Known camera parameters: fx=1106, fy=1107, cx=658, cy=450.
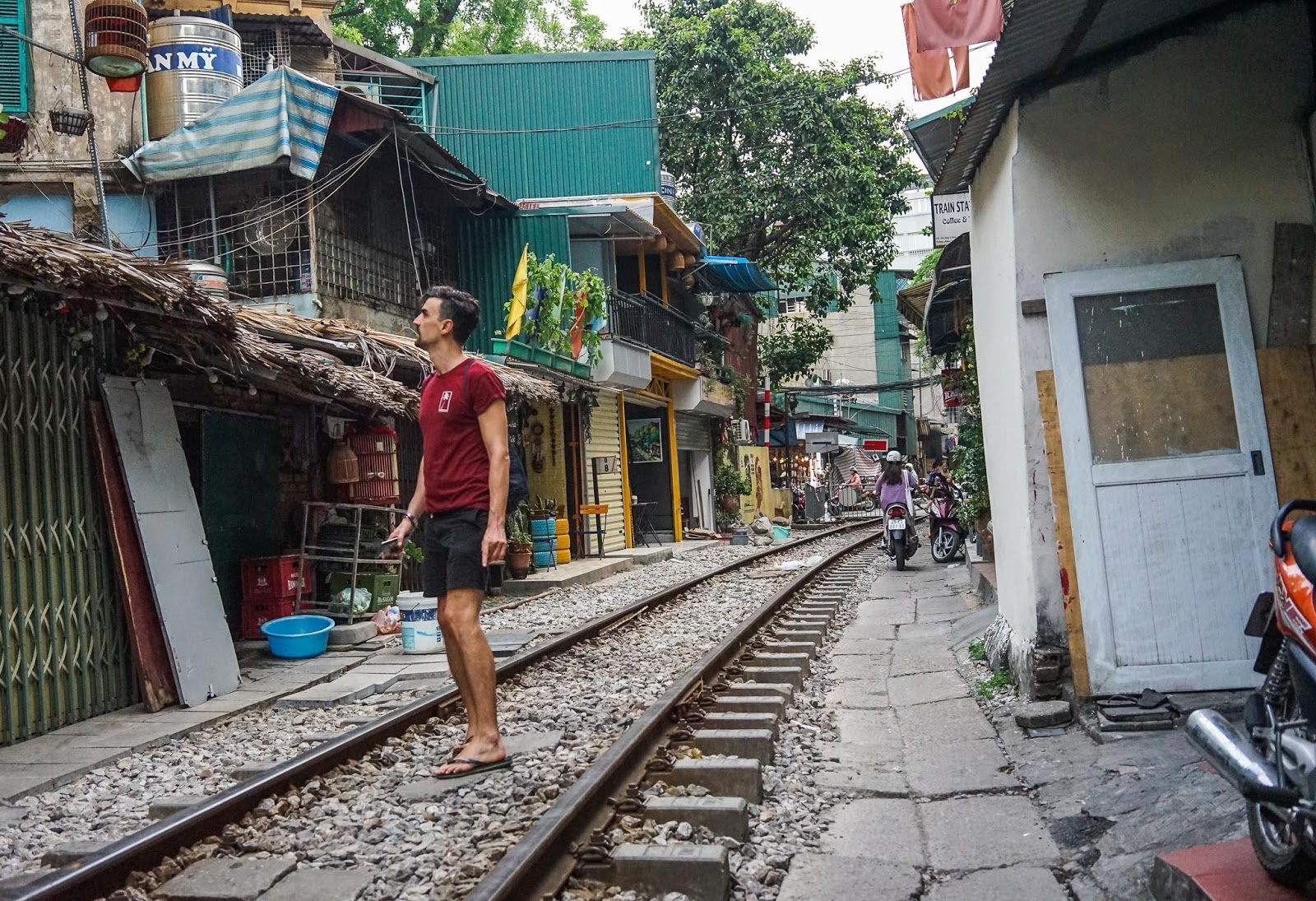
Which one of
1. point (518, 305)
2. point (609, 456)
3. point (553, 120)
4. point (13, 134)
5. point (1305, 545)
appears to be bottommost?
point (1305, 545)

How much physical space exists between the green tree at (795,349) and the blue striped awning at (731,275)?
18.2 ft

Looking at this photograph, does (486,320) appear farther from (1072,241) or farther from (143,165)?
(1072,241)

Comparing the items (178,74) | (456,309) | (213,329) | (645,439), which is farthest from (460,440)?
(645,439)

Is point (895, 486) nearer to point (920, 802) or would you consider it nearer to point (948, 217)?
point (948, 217)

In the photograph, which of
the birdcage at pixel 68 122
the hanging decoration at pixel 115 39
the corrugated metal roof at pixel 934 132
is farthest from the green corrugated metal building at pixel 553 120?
the hanging decoration at pixel 115 39

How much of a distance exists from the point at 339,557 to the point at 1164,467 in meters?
7.54

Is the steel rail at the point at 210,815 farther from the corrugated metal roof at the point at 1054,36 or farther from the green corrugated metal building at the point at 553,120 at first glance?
the green corrugated metal building at the point at 553,120

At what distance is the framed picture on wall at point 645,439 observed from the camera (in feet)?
78.4

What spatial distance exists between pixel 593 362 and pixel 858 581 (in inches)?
226

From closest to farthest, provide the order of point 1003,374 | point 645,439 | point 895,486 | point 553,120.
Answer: point 1003,374, point 895,486, point 553,120, point 645,439

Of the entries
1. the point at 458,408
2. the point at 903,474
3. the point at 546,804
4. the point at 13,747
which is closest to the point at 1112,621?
the point at 546,804

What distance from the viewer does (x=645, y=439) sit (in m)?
23.9

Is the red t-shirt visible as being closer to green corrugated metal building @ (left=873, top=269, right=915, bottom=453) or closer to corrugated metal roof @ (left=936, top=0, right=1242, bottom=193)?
corrugated metal roof @ (left=936, top=0, right=1242, bottom=193)

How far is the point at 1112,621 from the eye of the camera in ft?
16.9
